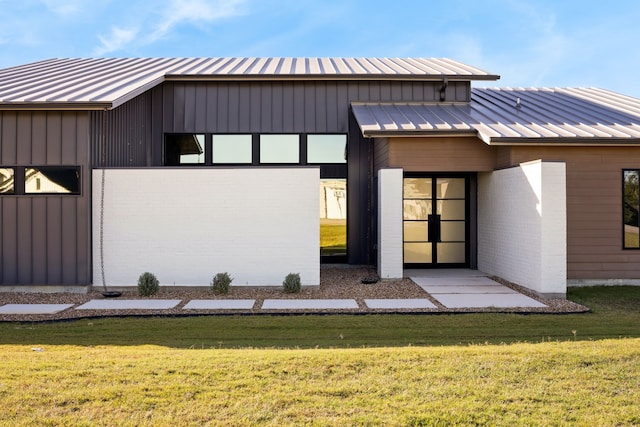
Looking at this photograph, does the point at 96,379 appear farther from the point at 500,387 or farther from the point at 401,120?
the point at 401,120

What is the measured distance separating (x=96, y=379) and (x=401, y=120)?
358 inches

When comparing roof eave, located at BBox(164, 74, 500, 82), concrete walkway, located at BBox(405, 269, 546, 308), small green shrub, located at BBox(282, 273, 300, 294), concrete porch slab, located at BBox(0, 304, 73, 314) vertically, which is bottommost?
concrete porch slab, located at BBox(0, 304, 73, 314)

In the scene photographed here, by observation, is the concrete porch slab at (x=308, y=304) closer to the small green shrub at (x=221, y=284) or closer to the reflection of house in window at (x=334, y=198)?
the small green shrub at (x=221, y=284)

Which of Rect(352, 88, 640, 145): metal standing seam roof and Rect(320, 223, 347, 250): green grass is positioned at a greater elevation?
Rect(352, 88, 640, 145): metal standing seam roof

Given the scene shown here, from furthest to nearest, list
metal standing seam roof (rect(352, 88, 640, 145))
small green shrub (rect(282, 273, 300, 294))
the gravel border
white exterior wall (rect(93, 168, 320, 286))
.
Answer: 1. metal standing seam roof (rect(352, 88, 640, 145))
2. white exterior wall (rect(93, 168, 320, 286))
3. small green shrub (rect(282, 273, 300, 294))
4. the gravel border

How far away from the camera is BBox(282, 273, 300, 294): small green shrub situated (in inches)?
360

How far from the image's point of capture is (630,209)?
10.1m

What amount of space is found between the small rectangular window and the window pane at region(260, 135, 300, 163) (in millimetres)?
5776

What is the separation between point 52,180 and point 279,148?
221 inches

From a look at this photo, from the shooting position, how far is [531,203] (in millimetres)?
9055

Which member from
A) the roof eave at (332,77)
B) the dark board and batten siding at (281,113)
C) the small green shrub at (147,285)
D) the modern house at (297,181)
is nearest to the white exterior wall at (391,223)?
the modern house at (297,181)

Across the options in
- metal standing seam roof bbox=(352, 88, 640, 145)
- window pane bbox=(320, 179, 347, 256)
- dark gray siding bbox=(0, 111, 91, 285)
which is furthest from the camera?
window pane bbox=(320, 179, 347, 256)

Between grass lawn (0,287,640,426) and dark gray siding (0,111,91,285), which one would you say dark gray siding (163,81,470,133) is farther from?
grass lawn (0,287,640,426)

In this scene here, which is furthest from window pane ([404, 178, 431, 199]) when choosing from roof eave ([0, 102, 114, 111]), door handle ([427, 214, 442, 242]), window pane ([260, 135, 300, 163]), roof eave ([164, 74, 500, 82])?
roof eave ([0, 102, 114, 111])
